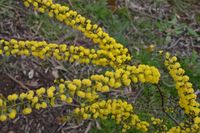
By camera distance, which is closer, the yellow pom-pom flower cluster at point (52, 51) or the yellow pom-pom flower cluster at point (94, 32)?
the yellow pom-pom flower cluster at point (52, 51)

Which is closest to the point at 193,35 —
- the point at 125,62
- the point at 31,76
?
the point at 31,76

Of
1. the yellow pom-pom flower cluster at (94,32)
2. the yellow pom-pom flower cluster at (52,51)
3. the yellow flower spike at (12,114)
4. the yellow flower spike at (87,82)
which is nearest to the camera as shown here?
the yellow flower spike at (12,114)

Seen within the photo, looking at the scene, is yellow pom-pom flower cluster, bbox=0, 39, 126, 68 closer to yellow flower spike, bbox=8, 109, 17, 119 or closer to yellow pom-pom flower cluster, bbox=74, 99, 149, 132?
yellow pom-pom flower cluster, bbox=74, 99, 149, 132

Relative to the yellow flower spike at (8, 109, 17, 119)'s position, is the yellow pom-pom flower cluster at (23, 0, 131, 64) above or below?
above

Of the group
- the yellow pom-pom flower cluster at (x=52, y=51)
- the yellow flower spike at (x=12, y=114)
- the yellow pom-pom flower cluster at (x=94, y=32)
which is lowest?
the yellow flower spike at (x=12, y=114)

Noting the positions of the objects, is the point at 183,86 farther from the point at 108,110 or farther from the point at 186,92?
the point at 108,110

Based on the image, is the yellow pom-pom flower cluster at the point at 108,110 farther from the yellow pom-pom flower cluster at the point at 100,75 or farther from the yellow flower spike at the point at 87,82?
the yellow flower spike at the point at 87,82

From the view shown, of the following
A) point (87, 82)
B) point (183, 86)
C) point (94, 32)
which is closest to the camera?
point (87, 82)

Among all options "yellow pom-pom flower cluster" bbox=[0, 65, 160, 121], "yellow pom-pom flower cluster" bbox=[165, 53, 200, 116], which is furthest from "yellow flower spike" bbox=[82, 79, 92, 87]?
"yellow pom-pom flower cluster" bbox=[165, 53, 200, 116]

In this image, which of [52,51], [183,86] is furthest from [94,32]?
[183,86]

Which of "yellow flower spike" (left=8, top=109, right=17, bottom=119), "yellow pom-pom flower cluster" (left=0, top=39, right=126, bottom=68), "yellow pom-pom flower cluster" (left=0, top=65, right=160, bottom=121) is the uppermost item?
"yellow pom-pom flower cluster" (left=0, top=39, right=126, bottom=68)

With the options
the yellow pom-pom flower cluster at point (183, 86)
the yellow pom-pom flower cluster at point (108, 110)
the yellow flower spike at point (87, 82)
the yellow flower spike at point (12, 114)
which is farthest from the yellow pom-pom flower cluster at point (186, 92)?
the yellow flower spike at point (12, 114)
